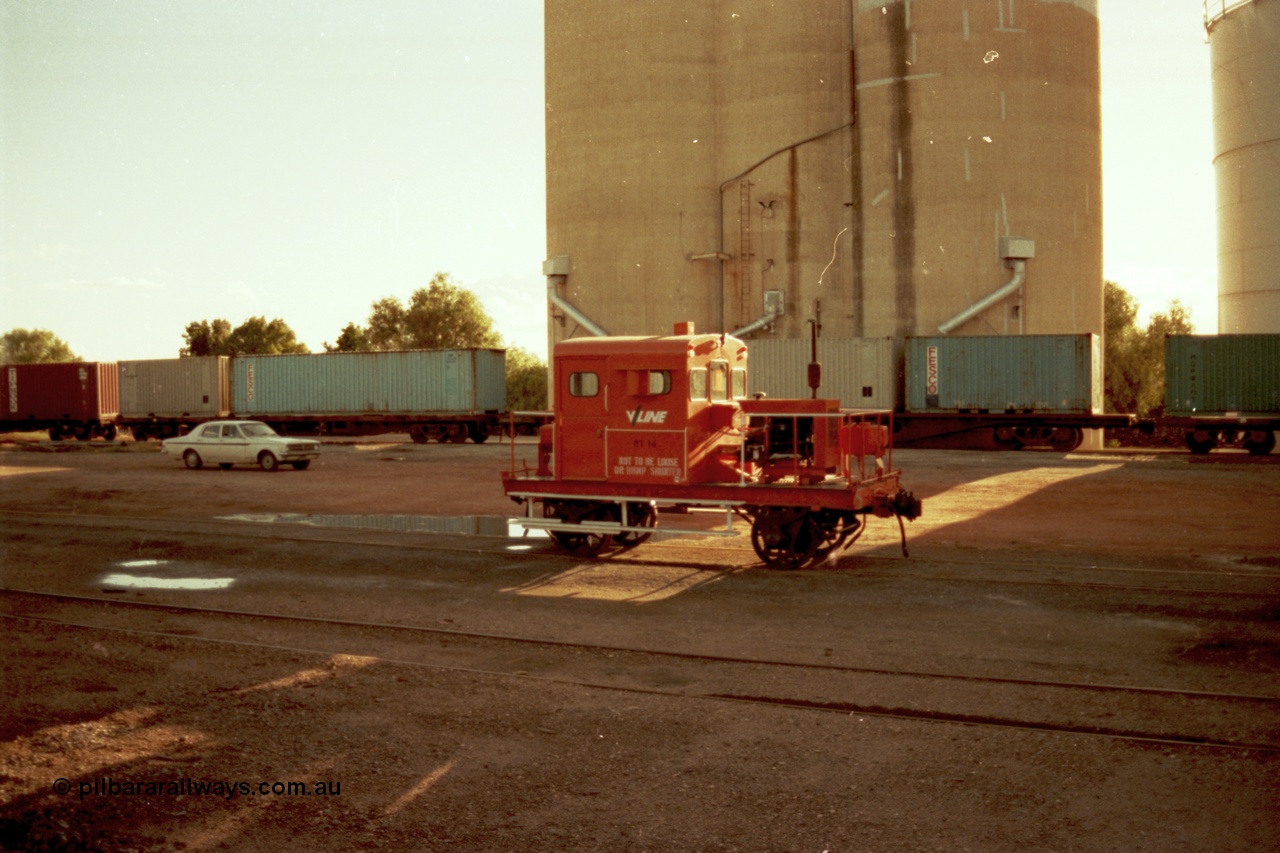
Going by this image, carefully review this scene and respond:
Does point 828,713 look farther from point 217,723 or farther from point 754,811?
point 217,723

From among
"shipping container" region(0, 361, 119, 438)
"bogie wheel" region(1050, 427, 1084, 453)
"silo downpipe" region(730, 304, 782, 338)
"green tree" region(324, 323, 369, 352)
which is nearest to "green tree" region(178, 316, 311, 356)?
"green tree" region(324, 323, 369, 352)

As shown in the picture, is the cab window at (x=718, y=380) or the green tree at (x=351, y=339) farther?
the green tree at (x=351, y=339)

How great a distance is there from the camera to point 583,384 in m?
14.8

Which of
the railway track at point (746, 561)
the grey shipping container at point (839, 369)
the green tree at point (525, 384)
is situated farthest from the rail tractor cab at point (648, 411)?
the green tree at point (525, 384)

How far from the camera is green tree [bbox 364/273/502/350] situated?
303 ft

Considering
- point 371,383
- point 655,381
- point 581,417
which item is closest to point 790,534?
point 655,381

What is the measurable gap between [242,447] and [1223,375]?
3111cm

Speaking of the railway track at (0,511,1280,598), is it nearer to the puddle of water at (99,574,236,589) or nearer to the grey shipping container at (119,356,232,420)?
the puddle of water at (99,574,236,589)

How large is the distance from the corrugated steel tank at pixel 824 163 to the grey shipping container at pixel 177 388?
644 inches

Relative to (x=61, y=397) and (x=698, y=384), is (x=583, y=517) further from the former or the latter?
(x=61, y=397)

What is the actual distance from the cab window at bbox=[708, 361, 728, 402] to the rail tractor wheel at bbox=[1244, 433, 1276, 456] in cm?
2746

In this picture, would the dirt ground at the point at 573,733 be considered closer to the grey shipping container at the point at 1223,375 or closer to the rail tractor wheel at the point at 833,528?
the rail tractor wheel at the point at 833,528

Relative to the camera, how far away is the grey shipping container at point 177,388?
49.3 meters
